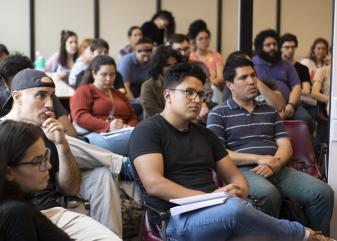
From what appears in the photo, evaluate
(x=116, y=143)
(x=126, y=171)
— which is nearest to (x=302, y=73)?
(x=116, y=143)

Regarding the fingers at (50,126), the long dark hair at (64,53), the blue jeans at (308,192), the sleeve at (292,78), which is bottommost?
the blue jeans at (308,192)

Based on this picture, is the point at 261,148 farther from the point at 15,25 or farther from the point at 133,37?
the point at 15,25

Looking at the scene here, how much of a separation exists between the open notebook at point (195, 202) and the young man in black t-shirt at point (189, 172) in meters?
0.03

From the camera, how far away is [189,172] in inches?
108

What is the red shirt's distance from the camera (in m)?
3.86

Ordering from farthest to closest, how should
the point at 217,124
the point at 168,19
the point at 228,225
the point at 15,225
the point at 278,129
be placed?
1. the point at 168,19
2. the point at 278,129
3. the point at 217,124
4. the point at 228,225
5. the point at 15,225

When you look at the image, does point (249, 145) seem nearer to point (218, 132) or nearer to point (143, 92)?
point (218, 132)

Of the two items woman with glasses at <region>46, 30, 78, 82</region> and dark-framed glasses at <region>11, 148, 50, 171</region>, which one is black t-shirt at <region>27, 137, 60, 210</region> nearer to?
dark-framed glasses at <region>11, 148, 50, 171</region>

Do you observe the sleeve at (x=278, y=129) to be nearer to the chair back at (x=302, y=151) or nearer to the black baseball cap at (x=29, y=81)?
the chair back at (x=302, y=151)

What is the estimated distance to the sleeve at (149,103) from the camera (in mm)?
4145

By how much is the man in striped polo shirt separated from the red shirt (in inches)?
36.2

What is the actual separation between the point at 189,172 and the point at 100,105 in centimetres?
142

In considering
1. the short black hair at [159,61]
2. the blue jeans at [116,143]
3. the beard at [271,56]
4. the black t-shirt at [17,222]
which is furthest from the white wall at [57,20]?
the black t-shirt at [17,222]

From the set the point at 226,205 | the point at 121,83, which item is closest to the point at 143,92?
the point at 121,83
